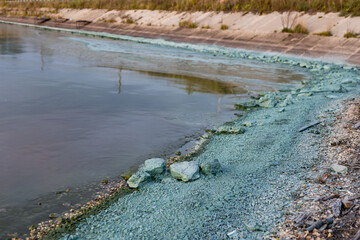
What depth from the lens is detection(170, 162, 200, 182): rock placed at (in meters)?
4.46

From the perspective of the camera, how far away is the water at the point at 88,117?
14.2 ft

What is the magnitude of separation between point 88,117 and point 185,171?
298 centimetres

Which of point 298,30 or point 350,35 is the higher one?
point 298,30

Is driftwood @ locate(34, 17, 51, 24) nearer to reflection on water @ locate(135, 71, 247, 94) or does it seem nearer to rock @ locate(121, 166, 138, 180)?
reflection on water @ locate(135, 71, 247, 94)

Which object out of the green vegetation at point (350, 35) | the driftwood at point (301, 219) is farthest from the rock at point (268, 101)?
the green vegetation at point (350, 35)

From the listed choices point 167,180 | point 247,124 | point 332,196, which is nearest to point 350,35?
point 247,124

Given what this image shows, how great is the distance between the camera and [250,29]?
22.8m

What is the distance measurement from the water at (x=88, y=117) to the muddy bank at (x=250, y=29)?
5.35 metres

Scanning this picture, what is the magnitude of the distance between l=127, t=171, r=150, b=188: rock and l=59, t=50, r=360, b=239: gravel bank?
8 cm

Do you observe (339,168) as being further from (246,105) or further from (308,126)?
(246,105)

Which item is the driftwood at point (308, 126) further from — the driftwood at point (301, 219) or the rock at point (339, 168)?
the driftwood at point (301, 219)

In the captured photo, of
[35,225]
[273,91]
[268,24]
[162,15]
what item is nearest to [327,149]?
[35,225]

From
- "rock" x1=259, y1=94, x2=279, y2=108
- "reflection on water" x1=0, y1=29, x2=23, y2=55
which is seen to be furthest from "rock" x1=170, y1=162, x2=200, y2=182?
"reflection on water" x1=0, y1=29, x2=23, y2=55

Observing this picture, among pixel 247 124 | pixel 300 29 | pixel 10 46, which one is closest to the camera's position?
pixel 247 124
